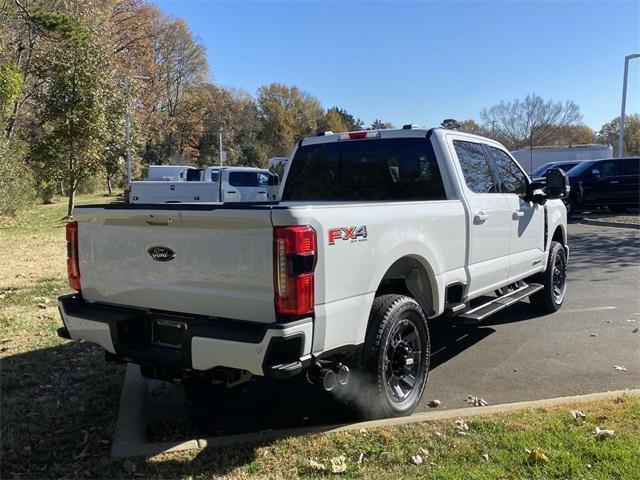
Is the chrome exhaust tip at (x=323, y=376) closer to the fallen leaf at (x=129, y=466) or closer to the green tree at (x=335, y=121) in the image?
the fallen leaf at (x=129, y=466)

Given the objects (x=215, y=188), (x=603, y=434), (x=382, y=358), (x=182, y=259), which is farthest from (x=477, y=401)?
(x=215, y=188)

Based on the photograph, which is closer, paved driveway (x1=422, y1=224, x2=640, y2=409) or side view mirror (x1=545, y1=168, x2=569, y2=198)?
paved driveway (x1=422, y1=224, x2=640, y2=409)

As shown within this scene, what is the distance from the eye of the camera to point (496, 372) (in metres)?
5.05

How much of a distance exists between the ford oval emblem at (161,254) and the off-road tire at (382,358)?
4.38ft

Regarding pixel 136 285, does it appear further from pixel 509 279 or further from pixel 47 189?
pixel 47 189

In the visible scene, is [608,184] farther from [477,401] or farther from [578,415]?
[578,415]

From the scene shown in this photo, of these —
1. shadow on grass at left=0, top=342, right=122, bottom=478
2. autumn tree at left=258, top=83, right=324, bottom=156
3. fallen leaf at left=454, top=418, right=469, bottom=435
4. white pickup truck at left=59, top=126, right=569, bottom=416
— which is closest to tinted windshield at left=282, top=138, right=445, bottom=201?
white pickup truck at left=59, top=126, right=569, bottom=416

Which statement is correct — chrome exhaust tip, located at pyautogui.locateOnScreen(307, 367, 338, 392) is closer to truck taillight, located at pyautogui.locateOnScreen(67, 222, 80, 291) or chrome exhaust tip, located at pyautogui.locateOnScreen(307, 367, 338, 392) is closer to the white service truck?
truck taillight, located at pyautogui.locateOnScreen(67, 222, 80, 291)

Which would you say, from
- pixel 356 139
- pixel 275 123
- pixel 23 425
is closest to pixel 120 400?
pixel 23 425

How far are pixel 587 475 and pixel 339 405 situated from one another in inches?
60.8

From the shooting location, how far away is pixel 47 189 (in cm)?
3006

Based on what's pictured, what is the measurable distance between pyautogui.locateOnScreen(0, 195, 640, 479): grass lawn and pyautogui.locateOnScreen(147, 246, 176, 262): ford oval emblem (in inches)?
47.2

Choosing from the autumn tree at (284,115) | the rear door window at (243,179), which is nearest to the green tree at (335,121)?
the autumn tree at (284,115)

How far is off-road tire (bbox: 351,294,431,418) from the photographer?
12.2ft
